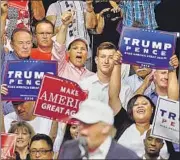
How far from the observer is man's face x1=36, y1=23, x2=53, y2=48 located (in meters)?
2.98

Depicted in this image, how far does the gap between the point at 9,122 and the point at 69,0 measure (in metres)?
0.81

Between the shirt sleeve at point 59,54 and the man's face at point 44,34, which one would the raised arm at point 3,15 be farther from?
the shirt sleeve at point 59,54

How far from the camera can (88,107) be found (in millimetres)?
2414

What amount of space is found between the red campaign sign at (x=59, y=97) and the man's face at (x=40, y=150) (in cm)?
18

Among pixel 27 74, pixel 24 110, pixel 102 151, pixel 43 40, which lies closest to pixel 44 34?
pixel 43 40

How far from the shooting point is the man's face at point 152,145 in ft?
9.80

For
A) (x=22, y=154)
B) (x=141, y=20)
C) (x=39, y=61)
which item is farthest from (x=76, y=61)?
(x=22, y=154)

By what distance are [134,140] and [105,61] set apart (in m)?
0.50

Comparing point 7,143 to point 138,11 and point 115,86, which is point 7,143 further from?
point 138,11

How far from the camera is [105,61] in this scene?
9.71 feet

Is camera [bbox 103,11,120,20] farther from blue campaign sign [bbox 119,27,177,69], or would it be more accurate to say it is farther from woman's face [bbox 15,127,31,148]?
woman's face [bbox 15,127,31,148]

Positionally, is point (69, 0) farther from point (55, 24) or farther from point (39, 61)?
point (39, 61)

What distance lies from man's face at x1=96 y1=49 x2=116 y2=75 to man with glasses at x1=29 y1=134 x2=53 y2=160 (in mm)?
524

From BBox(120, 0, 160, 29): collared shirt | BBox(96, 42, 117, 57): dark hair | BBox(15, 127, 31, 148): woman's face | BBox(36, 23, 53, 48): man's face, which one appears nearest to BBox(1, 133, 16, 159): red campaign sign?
BBox(15, 127, 31, 148): woman's face
